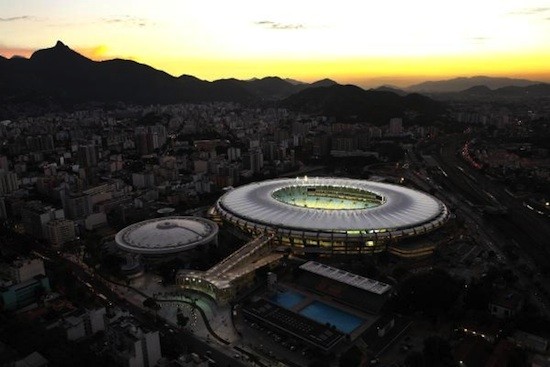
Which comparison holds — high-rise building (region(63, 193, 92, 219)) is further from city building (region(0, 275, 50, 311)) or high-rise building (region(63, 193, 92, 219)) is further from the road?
city building (region(0, 275, 50, 311))

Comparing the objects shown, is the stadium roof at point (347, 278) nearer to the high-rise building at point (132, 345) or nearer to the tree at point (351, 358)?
the tree at point (351, 358)

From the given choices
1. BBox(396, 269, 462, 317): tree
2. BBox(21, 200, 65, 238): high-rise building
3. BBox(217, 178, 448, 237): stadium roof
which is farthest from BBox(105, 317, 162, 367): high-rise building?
BBox(21, 200, 65, 238): high-rise building

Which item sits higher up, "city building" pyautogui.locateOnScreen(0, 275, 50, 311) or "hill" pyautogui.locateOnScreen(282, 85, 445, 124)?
"hill" pyautogui.locateOnScreen(282, 85, 445, 124)

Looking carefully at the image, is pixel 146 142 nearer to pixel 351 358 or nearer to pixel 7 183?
pixel 7 183

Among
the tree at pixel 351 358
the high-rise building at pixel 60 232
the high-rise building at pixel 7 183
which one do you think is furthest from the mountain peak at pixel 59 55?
the tree at pixel 351 358

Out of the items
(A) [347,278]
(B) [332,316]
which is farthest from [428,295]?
(B) [332,316]
